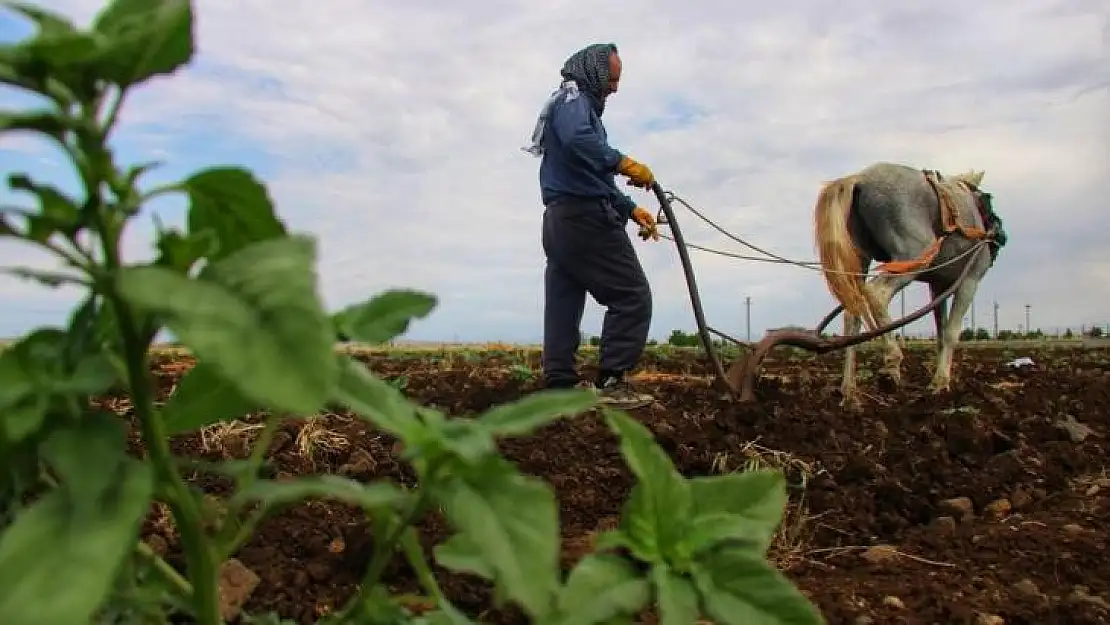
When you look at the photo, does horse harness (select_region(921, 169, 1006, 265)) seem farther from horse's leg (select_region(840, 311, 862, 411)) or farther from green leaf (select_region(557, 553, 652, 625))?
green leaf (select_region(557, 553, 652, 625))

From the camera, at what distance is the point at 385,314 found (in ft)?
3.70

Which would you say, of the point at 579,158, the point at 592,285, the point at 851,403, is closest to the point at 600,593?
the point at 579,158

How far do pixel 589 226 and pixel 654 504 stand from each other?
5894mm

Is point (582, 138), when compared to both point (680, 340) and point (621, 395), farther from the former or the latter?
point (680, 340)

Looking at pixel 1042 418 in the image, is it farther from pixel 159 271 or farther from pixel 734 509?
pixel 159 271

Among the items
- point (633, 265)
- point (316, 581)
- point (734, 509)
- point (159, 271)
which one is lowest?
point (316, 581)

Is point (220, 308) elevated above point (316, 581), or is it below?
above

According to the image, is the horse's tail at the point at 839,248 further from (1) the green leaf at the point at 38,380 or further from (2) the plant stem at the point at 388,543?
(1) the green leaf at the point at 38,380

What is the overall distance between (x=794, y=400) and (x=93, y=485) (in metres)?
6.45

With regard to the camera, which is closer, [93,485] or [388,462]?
[93,485]

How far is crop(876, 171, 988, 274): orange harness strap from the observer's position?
892 centimetres

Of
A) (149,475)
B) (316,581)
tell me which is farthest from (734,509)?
(316,581)

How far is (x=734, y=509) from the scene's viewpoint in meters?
1.27

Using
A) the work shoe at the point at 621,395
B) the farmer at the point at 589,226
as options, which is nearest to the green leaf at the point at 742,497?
the work shoe at the point at 621,395
